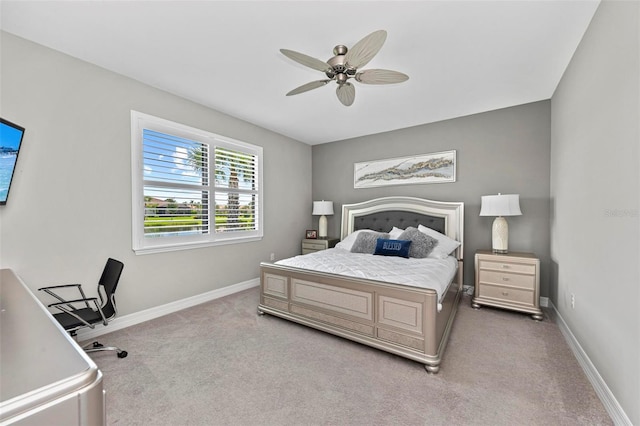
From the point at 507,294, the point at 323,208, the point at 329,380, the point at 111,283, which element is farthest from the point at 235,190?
the point at 507,294

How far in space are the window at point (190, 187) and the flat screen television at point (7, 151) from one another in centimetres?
86

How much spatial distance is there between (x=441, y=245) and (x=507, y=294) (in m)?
0.89

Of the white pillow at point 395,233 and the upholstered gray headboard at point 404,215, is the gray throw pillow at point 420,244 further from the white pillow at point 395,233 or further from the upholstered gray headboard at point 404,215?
the upholstered gray headboard at point 404,215

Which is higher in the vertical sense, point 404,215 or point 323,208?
point 323,208

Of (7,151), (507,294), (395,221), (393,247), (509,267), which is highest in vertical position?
Result: (7,151)

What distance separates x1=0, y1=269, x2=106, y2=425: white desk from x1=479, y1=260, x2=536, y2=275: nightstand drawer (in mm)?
3639

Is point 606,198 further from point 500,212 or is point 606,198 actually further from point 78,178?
point 78,178

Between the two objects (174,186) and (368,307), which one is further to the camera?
(174,186)

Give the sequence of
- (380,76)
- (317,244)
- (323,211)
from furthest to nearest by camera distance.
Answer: (323,211) → (317,244) → (380,76)

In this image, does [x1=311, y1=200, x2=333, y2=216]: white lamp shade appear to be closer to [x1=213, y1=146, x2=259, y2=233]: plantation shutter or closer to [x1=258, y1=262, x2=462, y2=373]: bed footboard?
[x1=213, y1=146, x2=259, y2=233]: plantation shutter

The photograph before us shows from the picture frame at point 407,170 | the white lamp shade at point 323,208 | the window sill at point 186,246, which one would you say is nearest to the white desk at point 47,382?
the window sill at point 186,246

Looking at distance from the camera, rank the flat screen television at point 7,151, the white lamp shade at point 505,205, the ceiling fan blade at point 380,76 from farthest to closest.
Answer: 1. the white lamp shade at point 505,205
2. the ceiling fan blade at point 380,76
3. the flat screen television at point 7,151

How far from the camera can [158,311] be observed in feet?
10.0

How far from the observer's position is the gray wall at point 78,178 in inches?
86.0
